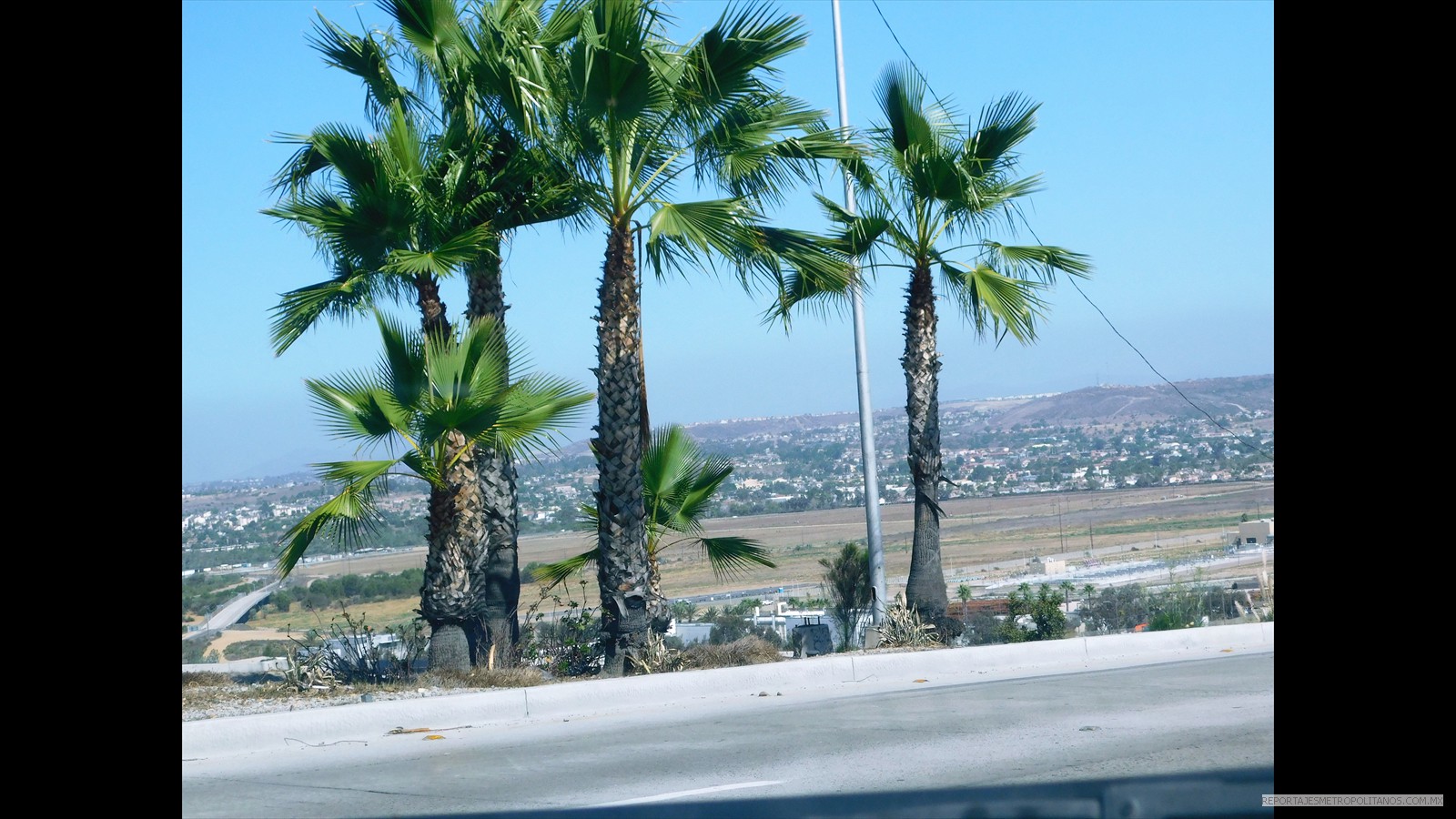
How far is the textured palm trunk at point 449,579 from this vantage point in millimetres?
10070

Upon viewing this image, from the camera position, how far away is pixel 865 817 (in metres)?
5.48

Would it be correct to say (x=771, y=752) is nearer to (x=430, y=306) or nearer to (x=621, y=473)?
(x=621, y=473)

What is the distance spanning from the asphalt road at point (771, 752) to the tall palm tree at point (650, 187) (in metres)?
1.39

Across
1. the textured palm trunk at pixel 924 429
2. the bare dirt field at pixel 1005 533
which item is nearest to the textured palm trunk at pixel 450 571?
the textured palm trunk at pixel 924 429

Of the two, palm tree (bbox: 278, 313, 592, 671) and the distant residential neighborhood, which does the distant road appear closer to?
palm tree (bbox: 278, 313, 592, 671)

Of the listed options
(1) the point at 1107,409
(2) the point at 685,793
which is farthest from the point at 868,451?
(1) the point at 1107,409

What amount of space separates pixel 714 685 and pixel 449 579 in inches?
95.8

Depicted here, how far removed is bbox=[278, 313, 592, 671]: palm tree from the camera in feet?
31.8

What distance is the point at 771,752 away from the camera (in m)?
7.23

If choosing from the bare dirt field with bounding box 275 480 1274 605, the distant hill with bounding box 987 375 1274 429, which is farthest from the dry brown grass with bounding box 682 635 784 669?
the distant hill with bounding box 987 375 1274 429
